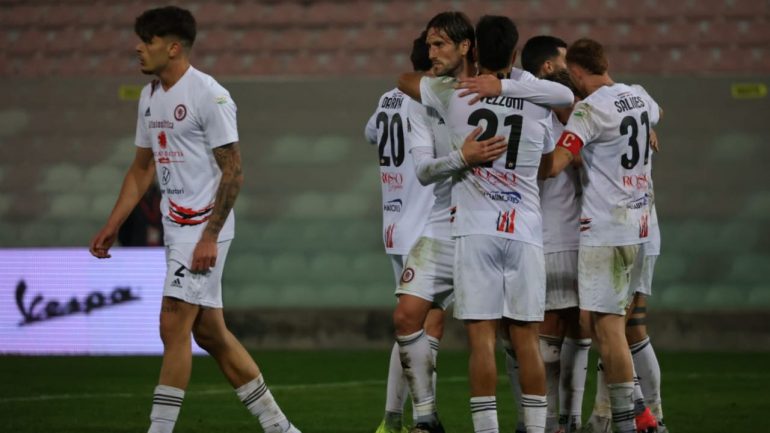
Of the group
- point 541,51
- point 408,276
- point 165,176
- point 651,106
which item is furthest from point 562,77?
point 165,176

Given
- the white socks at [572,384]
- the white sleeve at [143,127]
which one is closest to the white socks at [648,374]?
the white socks at [572,384]

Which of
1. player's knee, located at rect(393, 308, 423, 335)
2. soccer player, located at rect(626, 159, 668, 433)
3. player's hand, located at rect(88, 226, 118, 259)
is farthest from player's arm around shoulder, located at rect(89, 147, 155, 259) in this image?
soccer player, located at rect(626, 159, 668, 433)

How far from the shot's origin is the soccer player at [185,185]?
19.5ft

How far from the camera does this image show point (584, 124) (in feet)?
20.8

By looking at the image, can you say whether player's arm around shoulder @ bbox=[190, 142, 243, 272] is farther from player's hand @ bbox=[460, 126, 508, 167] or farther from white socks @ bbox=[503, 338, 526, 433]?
white socks @ bbox=[503, 338, 526, 433]

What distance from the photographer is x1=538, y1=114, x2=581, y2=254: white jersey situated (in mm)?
6836

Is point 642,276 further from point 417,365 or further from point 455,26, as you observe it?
point 455,26

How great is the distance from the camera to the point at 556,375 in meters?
6.84

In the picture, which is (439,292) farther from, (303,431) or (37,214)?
(37,214)

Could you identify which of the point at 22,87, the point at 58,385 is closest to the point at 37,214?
the point at 22,87

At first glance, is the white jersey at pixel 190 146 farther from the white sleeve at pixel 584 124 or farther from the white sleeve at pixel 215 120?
the white sleeve at pixel 584 124

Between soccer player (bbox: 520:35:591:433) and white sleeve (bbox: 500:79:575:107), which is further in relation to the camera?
soccer player (bbox: 520:35:591:433)

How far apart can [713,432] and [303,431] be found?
2305 mm

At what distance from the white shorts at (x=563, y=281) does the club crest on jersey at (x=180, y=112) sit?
2.07m
